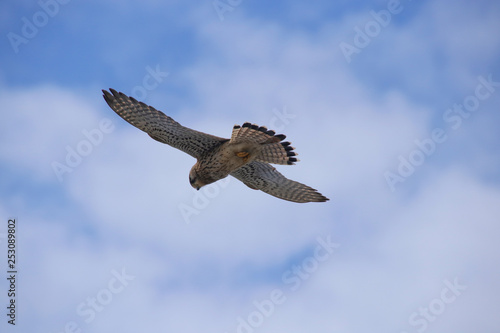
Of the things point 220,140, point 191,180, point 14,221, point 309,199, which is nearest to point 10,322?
point 14,221

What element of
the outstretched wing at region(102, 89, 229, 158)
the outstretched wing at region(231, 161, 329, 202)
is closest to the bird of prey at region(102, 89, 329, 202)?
the outstretched wing at region(102, 89, 229, 158)

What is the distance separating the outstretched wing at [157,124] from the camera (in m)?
11.9

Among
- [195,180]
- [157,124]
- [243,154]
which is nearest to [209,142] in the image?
[243,154]

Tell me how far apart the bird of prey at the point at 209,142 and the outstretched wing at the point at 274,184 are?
0.36m

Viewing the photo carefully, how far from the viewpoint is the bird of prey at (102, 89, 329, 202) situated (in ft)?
37.9

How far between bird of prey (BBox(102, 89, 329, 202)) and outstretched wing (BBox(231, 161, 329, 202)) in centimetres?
36

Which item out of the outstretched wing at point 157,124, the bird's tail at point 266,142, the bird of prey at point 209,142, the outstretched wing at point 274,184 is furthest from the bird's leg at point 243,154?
the outstretched wing at point 274,184

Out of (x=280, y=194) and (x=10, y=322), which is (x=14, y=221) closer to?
(x=10, y=322)

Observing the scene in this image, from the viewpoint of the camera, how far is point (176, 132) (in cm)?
1202

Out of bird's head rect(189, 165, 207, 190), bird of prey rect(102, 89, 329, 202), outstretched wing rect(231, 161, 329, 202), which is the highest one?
outstretched wing rect(231, 161, 329, 202)

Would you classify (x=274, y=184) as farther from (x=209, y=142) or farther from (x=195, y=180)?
(x=209, y=142)

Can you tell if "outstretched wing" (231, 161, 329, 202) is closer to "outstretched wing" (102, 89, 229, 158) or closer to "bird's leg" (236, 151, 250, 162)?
"bird's leg" (236, 151, 250, 162)

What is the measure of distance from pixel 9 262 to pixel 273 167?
5882 millimetres

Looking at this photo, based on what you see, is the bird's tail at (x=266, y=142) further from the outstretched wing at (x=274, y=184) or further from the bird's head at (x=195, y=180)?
the bird's head at (x=195, y=180)
